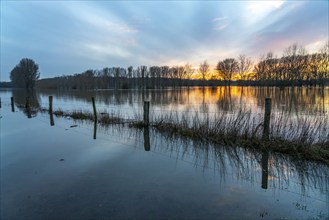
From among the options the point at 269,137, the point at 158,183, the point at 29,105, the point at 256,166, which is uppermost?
the point at 29,105

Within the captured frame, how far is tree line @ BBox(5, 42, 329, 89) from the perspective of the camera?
225 feet

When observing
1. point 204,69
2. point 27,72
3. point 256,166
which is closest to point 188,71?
point 204,69

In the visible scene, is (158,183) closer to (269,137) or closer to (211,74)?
(269,137)

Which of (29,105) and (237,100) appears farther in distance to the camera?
(237,100)

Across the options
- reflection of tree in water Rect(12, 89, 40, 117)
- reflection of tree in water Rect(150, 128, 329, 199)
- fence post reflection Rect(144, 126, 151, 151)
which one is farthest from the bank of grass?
reflection of tree in water Rect(12, 89, 40, 117)

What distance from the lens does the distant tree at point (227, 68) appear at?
329 feet

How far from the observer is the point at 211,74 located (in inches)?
4737

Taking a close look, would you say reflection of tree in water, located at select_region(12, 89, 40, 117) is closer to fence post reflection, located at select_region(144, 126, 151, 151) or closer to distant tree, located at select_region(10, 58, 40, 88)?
fence post reflection, located at select_region(144, 126, 151, 151)

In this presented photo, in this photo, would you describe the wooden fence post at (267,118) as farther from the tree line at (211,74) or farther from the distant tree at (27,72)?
the distant tree at (27,72)

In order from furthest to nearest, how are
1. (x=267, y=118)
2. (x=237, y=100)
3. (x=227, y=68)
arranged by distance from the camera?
(x=227, y=68) → (x=237, y=100) → (x=267, y=118)

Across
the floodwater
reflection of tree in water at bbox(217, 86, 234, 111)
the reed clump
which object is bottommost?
the floodwater

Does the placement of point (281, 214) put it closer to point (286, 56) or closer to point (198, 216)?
point (198, 216)

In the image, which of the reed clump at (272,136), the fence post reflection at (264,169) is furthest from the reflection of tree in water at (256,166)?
the reed clump at (272,136)

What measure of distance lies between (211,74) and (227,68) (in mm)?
18353
